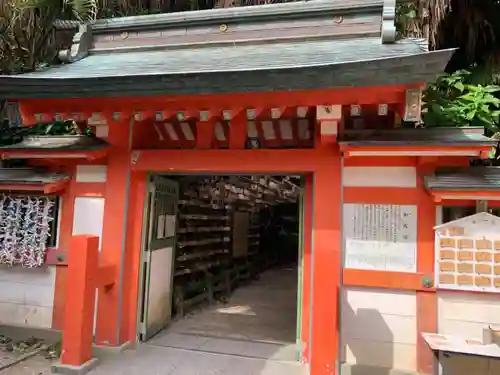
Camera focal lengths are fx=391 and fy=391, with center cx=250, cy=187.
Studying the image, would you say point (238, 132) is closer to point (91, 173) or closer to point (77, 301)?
point (91, 173)

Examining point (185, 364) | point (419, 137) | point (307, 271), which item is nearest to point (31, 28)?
point (185, 364)

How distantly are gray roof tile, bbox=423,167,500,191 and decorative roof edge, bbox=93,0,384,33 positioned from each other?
1.80m

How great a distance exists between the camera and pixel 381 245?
4109 millimetres

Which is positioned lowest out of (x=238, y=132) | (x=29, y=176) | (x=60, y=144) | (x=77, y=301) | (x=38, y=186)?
(x=77, y=301)

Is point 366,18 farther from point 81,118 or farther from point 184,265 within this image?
point 184,265

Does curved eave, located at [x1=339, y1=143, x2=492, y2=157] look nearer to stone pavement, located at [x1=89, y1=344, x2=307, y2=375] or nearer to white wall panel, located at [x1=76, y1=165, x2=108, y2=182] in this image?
stone pavement, located at [x1=89, y1=344, x2=307, y2=375]

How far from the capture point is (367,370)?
4.00m

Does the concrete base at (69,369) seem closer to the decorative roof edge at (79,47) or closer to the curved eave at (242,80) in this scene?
the curved eave at (242,80)

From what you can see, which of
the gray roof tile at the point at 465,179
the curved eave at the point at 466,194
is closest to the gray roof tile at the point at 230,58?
the gray roof tile at the point at 465,179

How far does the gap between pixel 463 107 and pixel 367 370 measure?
3.46m

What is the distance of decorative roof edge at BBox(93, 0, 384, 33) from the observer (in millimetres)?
4615

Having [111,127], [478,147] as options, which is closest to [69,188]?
[111,127]

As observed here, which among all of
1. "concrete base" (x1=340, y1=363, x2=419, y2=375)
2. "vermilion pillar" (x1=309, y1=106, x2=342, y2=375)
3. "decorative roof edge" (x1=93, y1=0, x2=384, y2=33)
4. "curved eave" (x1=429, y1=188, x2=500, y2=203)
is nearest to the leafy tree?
"decorative roof edge" (x1=93, y1=0, x2=384, y2=33)

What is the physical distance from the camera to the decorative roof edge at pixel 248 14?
4615 mm
